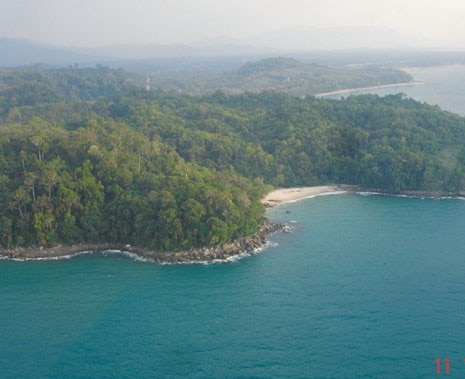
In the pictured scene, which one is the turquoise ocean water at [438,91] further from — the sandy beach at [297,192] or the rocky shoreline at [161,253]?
the rocky shoreline at [161,253]

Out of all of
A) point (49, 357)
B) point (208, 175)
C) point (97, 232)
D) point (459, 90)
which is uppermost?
point (459, 90)

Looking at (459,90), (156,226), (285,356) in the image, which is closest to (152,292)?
(156,226)

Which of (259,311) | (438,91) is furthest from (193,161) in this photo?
(438,91)

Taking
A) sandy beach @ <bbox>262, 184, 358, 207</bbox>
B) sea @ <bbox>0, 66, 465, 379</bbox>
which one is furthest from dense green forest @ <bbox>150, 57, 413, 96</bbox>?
sea @ <bbox>0, 66, 465, 379</bbox>

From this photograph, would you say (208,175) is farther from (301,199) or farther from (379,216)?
(379,216)

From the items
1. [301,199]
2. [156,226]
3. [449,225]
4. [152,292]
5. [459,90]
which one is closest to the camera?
[152,292]

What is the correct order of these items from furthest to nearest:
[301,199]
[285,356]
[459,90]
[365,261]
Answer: [459,90]
[301,199]
[365,261]
[285,356]
